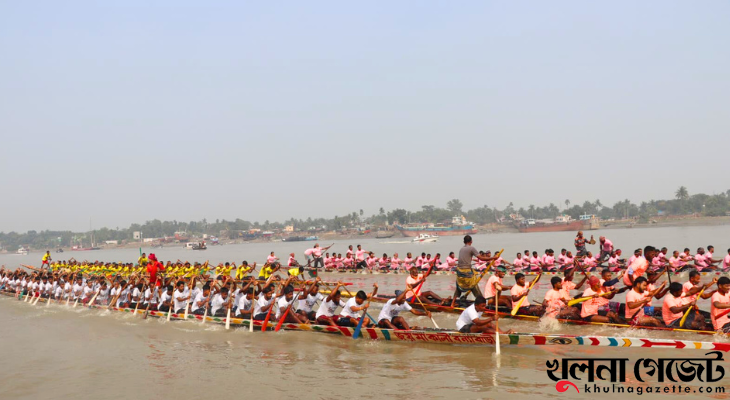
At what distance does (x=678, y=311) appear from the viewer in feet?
32.3

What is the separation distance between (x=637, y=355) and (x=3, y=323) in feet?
61.8

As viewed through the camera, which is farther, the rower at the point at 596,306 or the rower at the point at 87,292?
the rower at the point at 87,292

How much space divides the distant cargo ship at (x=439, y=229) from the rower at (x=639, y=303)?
346 feet

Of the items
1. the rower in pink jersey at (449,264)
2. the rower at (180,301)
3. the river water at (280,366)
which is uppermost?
the rower in pink jersey at (449,264)

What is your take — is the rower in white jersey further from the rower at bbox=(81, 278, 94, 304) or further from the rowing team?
the rower at bbox=(81, 278, 94, 304)

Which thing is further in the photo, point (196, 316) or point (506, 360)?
point (196, 316)

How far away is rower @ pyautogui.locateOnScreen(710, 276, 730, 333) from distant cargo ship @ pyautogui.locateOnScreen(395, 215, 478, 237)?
106430mm

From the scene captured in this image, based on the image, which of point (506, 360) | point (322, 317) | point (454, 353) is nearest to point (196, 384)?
point (322, 317)

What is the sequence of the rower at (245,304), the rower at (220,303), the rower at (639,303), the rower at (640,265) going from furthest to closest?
the rower at (220,303), the rower at (245,304), the rower at (640,265), the rower at (639,303)

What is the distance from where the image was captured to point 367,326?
11.5m

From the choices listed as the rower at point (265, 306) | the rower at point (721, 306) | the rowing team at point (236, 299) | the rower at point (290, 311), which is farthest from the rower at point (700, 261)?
the rower at point (265, 306)

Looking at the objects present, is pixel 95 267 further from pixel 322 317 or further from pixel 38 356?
pixel 322 317

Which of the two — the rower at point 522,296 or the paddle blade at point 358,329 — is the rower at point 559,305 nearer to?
the rower at point 522,296

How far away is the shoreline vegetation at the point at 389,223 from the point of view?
115125mm
